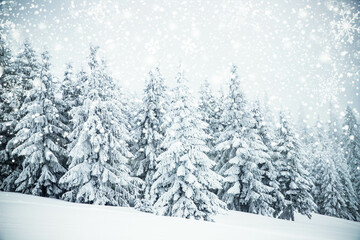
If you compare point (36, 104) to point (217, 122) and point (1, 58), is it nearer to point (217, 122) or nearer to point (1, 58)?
point (1, 58)

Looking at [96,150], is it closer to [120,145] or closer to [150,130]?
[120,145]

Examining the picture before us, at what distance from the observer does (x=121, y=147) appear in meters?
18.8

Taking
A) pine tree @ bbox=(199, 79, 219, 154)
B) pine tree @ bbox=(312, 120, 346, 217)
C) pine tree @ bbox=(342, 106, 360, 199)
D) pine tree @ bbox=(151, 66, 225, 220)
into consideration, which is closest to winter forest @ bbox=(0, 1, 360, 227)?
pine tree @ bbox=(151, 66, 225, 220)

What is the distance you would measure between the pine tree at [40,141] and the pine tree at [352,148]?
4702 centimetres

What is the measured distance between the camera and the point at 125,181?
18422mm

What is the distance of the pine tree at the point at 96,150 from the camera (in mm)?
16906

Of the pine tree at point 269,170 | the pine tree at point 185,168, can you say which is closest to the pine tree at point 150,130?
A: the pine tree at point 185,168

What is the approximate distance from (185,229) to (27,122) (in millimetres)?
15825

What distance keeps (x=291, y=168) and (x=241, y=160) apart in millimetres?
8005

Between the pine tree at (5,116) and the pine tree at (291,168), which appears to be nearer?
the pine tree at (5,116)

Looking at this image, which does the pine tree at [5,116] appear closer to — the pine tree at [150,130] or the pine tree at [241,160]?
the pine tree at [150,130]

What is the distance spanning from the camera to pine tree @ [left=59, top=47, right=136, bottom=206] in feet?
55.5

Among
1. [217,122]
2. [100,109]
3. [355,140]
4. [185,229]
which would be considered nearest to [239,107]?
[217,122]

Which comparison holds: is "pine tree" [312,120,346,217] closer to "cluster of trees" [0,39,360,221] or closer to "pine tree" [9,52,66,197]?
"cluster of trees" [0,39,360,221]
